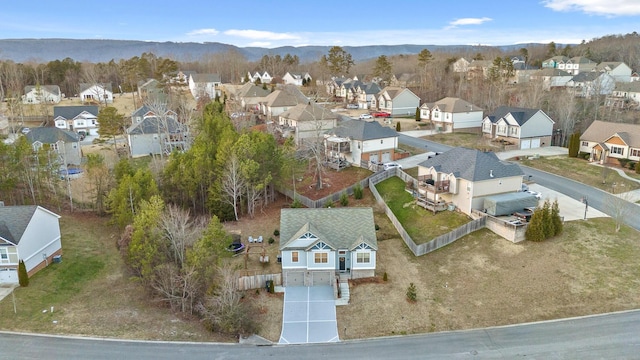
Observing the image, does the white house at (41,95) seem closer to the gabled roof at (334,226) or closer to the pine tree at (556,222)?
the gabled roof at (334,226)

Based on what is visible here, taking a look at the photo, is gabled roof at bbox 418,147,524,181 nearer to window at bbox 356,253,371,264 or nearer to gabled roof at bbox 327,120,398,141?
gabled roof at bbox 327,120,398,141

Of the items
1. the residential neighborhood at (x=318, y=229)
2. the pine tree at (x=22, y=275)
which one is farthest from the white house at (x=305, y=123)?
the pine tree at (x=22, y=275)

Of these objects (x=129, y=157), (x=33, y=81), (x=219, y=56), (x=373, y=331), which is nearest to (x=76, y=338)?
(x=373, y=331)

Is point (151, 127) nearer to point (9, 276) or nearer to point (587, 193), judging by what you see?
point (9, 276)

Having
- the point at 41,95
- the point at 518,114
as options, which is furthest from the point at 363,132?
the point at 41,95

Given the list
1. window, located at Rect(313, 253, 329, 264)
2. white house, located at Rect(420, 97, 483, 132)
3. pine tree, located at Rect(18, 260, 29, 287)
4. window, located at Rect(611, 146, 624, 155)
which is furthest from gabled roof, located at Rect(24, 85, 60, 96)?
window, located at Rect(611, 146, 624, 155)
